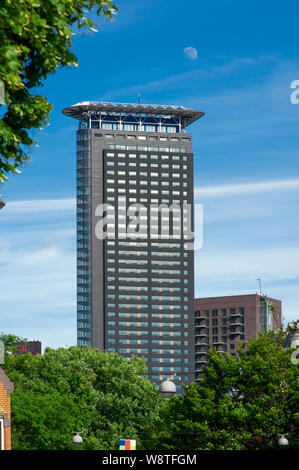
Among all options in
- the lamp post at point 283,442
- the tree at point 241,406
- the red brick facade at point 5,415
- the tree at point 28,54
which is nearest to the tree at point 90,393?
the tree at point 241,406

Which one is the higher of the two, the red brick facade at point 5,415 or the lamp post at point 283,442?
the red brick facade at point 5,415

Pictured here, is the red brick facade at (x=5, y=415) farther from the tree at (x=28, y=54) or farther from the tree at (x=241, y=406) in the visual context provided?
the tree at (x=241, y=406)

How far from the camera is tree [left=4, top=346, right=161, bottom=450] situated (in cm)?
6994

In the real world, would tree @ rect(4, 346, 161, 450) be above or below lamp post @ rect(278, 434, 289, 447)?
above

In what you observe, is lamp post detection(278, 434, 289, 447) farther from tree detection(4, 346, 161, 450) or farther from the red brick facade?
the red brick facade

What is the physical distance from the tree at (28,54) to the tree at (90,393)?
49.1 meters

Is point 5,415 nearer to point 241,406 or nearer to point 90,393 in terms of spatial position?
point 241,406

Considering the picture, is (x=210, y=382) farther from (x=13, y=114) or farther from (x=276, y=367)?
(x=13, y=114)

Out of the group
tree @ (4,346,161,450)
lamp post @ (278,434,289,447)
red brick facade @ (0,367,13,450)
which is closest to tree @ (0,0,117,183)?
red brick facade @ (0,367,13,450)

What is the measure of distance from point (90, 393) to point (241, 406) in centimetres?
2504

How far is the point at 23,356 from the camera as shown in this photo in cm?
8562

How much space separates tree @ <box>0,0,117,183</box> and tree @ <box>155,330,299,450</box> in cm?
4115

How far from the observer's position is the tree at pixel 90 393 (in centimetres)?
6994

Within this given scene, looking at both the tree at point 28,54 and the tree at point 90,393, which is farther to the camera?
the tree at point 90,393
